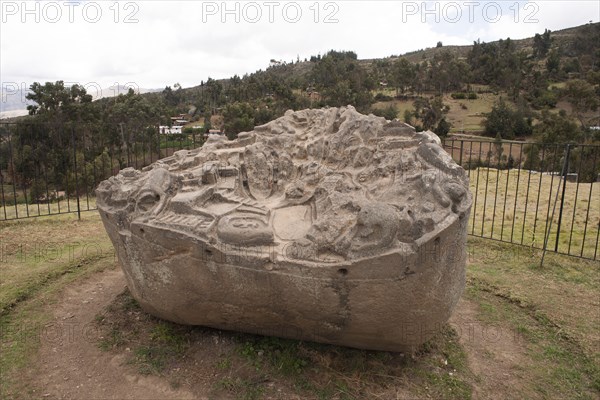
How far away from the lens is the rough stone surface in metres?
3.56

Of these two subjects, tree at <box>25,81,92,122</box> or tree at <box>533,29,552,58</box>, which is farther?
tree at <box>533,29,552,58</box>

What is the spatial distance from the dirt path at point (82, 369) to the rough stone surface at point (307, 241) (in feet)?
2.19

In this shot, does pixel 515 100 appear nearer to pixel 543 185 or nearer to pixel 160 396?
pixel 543 185

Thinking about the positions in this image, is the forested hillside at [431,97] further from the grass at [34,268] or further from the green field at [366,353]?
the green field at [366,353]

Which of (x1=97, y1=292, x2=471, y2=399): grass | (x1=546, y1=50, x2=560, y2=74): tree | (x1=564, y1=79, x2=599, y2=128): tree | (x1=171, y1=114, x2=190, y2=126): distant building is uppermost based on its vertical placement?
(x1=546, y1=50, x2=560, y2=74): tree

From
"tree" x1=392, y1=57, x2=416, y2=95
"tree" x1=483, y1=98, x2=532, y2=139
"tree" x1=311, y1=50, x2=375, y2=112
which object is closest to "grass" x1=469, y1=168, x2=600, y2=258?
"tree" x1=483, y1=98, x2=532, y2=139

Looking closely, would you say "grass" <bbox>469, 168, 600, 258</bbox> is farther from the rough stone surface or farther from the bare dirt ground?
the rough stone surface

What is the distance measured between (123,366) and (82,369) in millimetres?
388

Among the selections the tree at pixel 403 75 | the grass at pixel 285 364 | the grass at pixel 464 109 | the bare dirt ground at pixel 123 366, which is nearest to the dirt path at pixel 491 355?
the bare dirt ground at pixel 123 366

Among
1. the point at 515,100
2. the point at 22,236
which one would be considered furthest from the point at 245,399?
the point at 515,100

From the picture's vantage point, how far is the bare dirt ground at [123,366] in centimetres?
→ 400

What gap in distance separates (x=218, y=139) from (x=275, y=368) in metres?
3.21

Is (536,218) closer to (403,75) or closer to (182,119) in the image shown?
(403,75)

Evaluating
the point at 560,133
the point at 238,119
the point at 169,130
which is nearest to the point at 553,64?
the point at 560,133
